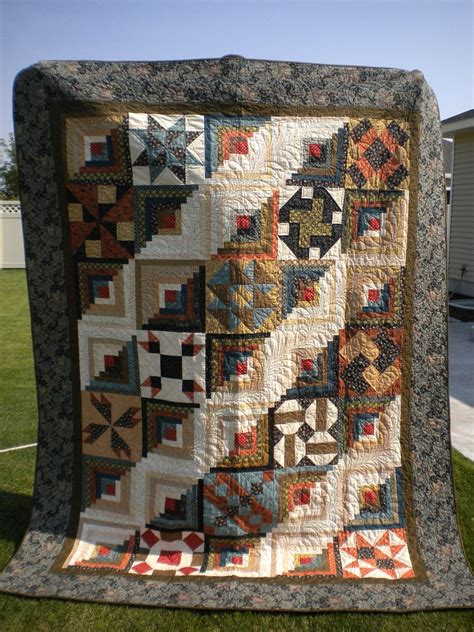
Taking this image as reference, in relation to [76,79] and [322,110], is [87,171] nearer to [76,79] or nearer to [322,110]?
[76,79]

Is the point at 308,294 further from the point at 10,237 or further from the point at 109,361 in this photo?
the point at 10,237

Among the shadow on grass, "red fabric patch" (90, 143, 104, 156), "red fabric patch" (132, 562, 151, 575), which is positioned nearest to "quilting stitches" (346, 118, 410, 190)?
"red fabric patch" (90, 143, 104, 156)

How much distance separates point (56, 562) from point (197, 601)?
56cm

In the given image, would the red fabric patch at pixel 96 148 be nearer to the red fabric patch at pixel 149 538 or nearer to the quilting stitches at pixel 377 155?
the quilting stitches at pixel 377 155

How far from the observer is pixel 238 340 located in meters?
1.84

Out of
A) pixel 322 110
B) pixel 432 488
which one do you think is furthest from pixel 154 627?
pixel 322 110

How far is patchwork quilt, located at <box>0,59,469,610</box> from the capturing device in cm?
175

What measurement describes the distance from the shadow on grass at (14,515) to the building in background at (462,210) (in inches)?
250

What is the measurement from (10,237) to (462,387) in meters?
10.0

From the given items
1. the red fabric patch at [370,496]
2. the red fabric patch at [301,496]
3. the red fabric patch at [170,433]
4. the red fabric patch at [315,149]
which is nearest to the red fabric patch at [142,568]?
the red fabric patch at [170,433]

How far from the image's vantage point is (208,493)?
1.92 meters

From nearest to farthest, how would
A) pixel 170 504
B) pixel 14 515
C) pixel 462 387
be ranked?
pixel 170 504 → pixel 14 515 → pixel 462 387

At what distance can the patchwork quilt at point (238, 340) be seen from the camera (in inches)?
68.9

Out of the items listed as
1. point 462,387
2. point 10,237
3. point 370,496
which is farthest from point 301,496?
point 10,237
